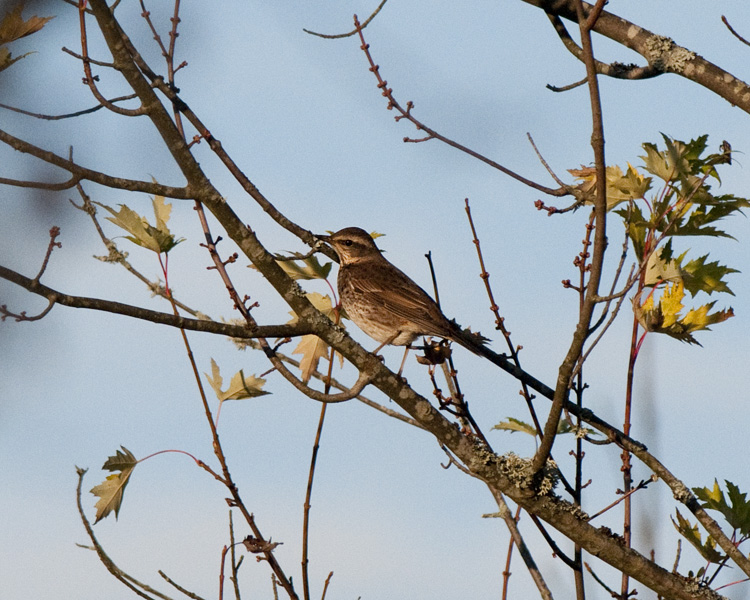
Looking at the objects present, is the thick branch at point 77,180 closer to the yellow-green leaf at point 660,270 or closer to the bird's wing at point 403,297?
the yellow-green leaf at point 660,270

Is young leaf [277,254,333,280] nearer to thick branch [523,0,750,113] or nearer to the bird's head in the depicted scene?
thick branch [523,0,750,113]

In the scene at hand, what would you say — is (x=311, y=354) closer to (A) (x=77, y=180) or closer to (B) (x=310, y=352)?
(B) (x=310, y=352)

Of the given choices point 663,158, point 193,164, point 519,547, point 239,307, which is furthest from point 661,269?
point 193,164

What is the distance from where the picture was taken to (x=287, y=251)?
5.18 meters

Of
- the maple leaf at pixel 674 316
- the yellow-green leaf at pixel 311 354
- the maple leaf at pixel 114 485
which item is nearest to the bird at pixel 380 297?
the yellow-green leaf at pixel 311 354

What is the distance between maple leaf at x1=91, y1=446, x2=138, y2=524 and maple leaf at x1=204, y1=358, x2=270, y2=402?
58 centimetres

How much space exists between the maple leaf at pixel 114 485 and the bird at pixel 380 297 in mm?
Result: 2461

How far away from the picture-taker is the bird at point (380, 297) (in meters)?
7.31

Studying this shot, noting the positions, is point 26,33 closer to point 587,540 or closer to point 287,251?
point 287,251

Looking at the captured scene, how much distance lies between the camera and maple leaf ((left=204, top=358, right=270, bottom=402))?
491cm

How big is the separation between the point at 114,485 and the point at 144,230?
54.1 inches

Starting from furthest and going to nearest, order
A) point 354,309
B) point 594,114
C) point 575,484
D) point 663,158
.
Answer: point 354,309 < point 575,484 < point 663,158 < point 594,114

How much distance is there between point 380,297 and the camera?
309 inches

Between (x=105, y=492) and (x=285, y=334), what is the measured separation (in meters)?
1.29
